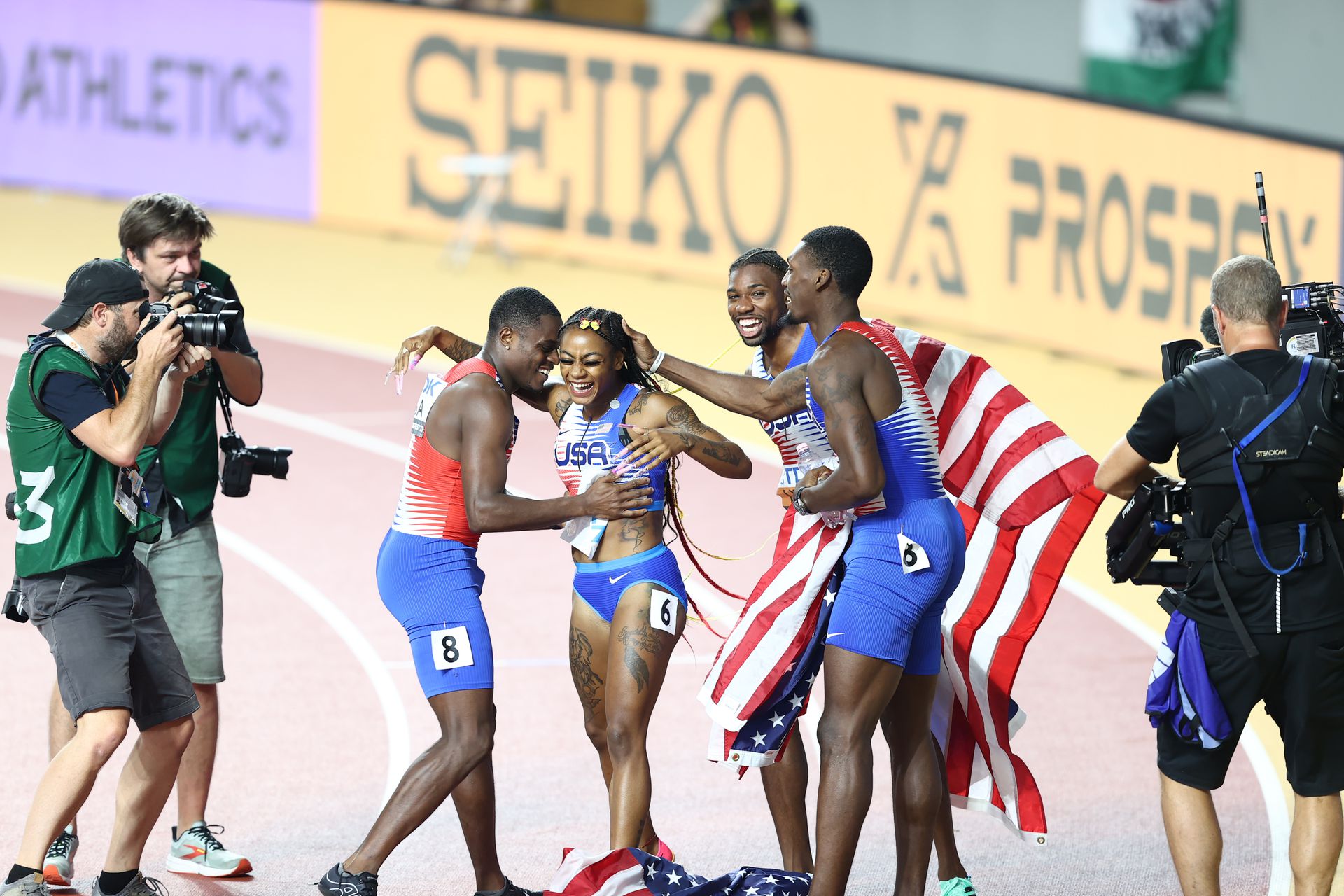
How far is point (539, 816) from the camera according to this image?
8.23 m

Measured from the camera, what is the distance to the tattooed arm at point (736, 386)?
22.5 ft

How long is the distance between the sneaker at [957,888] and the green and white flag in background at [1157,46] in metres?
16.7

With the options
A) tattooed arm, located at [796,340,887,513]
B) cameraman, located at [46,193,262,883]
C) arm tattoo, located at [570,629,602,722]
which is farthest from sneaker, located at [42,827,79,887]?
tattooed arm, located at [796,340,887,513]

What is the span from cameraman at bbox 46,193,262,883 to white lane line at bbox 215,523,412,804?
102 centimetres

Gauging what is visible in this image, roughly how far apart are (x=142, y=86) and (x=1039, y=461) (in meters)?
16.8

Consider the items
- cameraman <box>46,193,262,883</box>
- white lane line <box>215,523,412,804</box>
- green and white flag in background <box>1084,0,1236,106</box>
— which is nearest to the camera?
cameraman <box>46,193,262,883</box>

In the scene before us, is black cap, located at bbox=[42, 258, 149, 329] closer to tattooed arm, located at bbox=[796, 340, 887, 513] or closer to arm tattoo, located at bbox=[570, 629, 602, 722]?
arm tattoo, located at bbox=[570, 629, 602, 722]

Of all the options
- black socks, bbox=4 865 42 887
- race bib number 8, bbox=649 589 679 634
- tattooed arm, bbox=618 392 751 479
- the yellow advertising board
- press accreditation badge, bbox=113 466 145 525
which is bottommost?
black socks, bbox=4 865 42 887

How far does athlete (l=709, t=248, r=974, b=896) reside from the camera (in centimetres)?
702

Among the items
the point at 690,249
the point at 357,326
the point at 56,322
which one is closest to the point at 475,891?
the point at 56,322

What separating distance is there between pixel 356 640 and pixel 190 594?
10.7ft

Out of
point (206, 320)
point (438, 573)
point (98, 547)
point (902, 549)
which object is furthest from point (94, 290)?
point (902, 549)

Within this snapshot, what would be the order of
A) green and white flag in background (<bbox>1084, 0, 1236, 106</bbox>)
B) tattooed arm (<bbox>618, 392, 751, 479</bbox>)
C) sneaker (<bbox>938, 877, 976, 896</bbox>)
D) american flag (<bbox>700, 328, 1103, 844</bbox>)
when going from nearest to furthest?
tattooed arm (<bbox>618, 392, 751, 479</bbox>) → sneaker (<bbox>938, 877, 976, 896</bbox>) → american flag (<bbox>700, 328, 1103, 844</bbox>) → green and white flag in background (<bbox>1084, 0, 1236, 106</bbox>)

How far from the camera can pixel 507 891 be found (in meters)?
7.02
